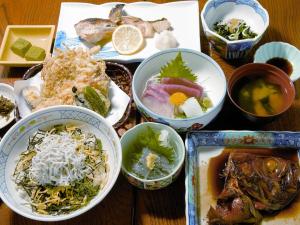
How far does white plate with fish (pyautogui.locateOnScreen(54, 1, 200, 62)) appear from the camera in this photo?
6.75 feet

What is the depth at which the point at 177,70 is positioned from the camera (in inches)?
72.6

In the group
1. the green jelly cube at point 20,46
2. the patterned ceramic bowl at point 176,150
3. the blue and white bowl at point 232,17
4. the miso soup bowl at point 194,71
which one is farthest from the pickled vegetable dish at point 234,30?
the green jelly cube at point 20,46

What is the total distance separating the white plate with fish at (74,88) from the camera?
1799 millimetres

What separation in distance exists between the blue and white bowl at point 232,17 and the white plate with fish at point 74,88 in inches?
21.2

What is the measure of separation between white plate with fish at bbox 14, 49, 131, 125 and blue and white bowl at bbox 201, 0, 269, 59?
0.54 m

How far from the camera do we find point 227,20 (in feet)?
6.88

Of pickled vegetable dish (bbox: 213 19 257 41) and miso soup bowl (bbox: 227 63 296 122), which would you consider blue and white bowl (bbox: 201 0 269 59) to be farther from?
miso soup bowl (bbox: 227 63 296 122)

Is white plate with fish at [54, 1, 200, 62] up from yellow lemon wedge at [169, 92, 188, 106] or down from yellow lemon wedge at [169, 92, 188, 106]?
up

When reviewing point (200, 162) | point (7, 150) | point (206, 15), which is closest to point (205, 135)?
point (200, 162)

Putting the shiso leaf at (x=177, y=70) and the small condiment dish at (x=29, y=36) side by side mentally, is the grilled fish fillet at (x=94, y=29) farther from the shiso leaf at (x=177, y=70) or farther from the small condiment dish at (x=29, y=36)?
the shiso leaf at (x=177, y=70)

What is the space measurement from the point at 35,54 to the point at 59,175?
0.79 m

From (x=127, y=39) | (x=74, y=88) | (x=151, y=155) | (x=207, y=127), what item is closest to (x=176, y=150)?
(x=151, y=155)

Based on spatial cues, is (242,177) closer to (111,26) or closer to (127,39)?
(127,39)

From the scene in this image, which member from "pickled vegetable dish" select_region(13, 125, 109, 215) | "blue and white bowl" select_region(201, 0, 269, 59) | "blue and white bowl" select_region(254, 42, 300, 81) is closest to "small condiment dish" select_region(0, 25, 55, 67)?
"pickled vegetable dish" select_region(13, 125, 109, 215)
